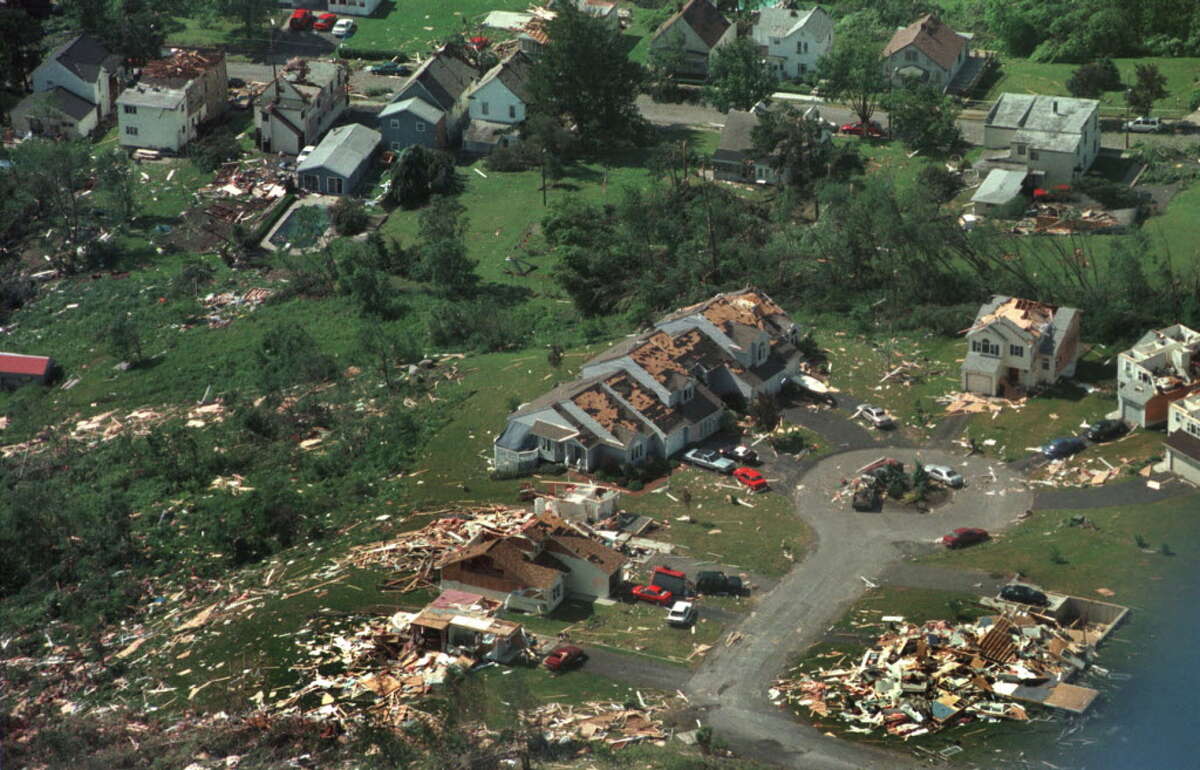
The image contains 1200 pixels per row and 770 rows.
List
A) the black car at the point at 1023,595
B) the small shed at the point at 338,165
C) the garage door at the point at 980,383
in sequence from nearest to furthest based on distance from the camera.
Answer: the black car at the point at 1023,595 → the garage door at the point at 980,383 → the small shed at the point at 338,165

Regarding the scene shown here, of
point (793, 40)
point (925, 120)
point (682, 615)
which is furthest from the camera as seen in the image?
point (793, 40)

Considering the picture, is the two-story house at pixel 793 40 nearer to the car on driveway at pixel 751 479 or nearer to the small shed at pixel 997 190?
the small shed at pixel 997 190

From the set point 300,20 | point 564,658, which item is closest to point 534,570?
point 564,658

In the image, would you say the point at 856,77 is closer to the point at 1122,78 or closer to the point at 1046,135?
the point at 1046,135

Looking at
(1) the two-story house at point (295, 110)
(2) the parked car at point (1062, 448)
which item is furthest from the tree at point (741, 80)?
(2) the parked car at point (1062, 448)

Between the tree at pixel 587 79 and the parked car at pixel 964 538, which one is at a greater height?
the tree at pixel 587 79

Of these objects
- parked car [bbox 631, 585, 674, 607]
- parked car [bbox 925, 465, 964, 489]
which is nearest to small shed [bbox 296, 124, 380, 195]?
parked car [bbox 925, 465, 964, 489]
